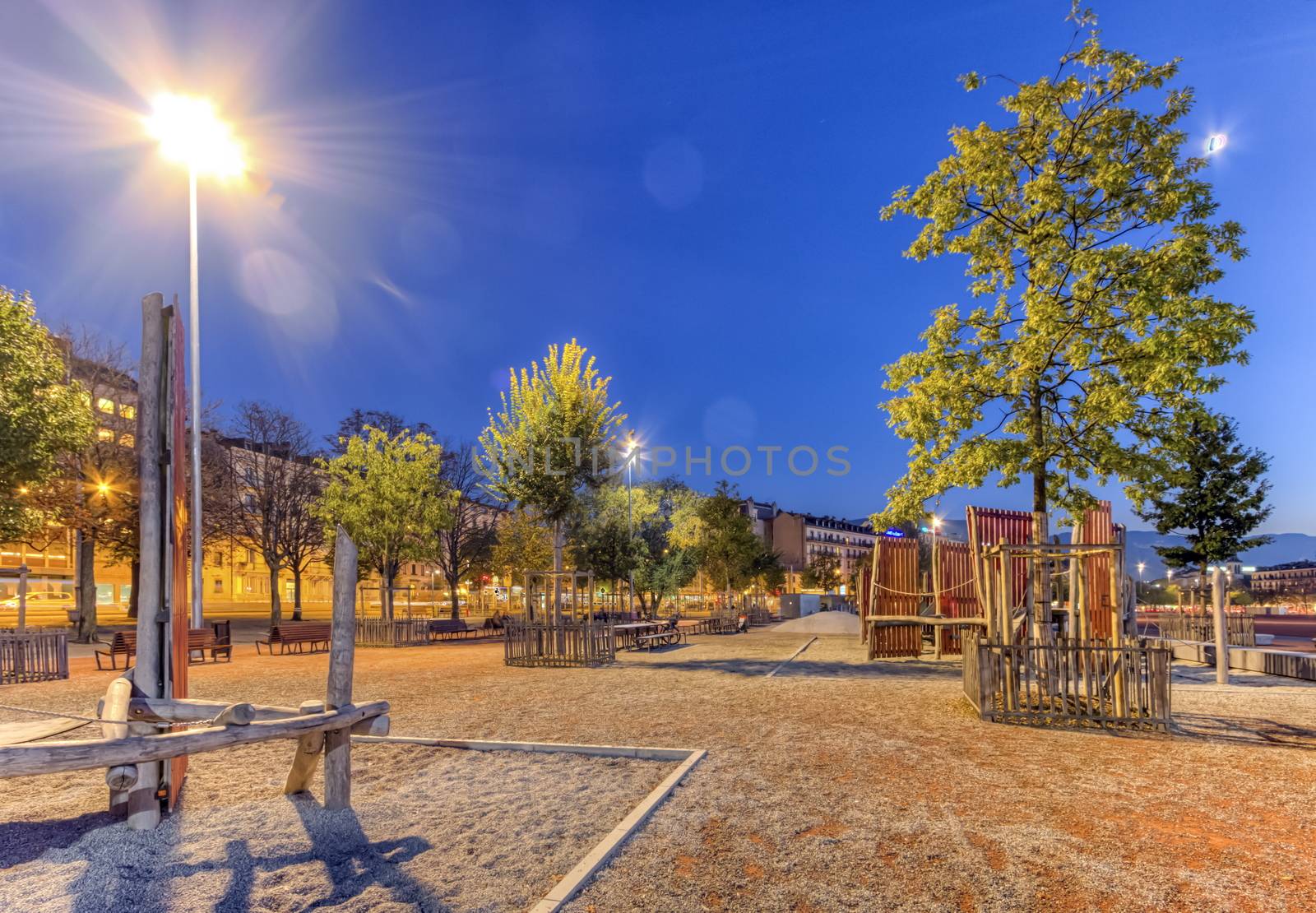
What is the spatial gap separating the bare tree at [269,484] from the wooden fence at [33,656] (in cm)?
1947

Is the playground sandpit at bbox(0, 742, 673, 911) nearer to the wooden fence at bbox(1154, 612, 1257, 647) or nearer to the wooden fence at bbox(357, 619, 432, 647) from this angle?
the wooden fence at bbox(357, 619, 432, 647)

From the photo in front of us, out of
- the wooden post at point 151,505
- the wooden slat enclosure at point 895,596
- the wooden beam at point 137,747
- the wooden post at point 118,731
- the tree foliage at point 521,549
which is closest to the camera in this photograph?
the wooden beam at point 137,747

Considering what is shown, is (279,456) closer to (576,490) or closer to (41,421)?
(41,421)

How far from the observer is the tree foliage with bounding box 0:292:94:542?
17688mm

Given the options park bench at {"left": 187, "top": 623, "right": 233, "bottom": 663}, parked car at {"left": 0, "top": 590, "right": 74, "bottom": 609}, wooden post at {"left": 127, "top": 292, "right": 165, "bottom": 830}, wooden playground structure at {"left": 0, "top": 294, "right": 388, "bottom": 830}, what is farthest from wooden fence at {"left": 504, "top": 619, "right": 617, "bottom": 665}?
parked car at {"left": 0, "top": 590, "right": 74, "bottom": 609}

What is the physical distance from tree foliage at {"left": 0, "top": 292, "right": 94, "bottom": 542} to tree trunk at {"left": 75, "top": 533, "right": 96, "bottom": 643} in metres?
8.60

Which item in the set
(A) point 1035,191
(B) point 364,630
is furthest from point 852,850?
(B) point 364,630

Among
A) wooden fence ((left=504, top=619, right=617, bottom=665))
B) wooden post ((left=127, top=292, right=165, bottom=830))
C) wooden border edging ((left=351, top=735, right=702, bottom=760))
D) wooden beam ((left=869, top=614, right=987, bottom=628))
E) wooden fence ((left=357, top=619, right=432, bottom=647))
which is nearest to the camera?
wooden post ((left=127, top=292, right=165, bottom=830))

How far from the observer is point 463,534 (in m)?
45.3

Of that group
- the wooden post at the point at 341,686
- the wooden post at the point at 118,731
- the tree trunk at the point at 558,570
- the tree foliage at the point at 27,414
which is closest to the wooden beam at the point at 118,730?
the wooden post at the point at 118,731

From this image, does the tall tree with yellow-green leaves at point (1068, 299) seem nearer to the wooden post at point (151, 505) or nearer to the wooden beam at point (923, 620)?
the wooden beam at point (923, 620)

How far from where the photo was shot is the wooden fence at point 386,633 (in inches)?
1067

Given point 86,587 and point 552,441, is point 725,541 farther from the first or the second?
point 86,587

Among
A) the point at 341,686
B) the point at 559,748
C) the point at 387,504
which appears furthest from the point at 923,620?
the point at 387,504
